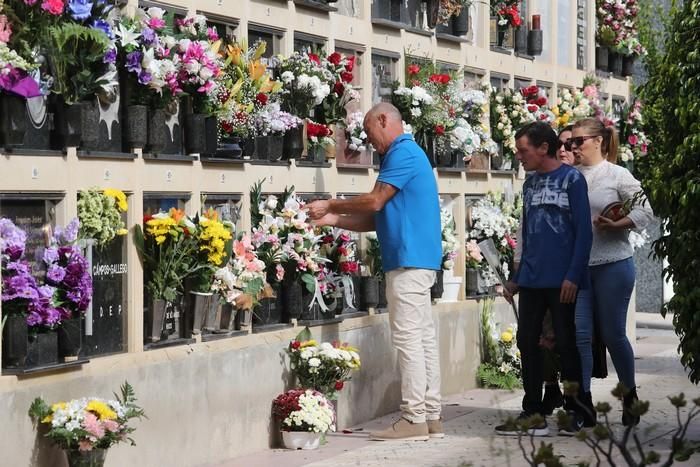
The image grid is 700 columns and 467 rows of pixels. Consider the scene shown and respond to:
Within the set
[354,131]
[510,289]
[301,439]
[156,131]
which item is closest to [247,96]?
[156,131]

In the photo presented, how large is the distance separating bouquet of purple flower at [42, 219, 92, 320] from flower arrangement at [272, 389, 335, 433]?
1.87 m

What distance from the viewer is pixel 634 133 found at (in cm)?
1466

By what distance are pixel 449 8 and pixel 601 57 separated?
150 inches

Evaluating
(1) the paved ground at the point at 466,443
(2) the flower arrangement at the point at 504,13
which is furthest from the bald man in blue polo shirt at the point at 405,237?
(2) the flower arrangement at the point at 504,13

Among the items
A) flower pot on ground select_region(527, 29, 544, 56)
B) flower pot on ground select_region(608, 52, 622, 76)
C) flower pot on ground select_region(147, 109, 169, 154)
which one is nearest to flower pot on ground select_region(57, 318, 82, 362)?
flower pot on ground select_region(147, 109, 169, 154)

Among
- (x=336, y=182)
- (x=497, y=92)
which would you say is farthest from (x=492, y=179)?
(x=336, y=182)

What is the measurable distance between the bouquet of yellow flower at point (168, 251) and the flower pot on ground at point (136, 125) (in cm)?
38

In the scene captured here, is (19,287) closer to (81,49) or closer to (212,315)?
(81,49)

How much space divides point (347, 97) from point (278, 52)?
0.62 m

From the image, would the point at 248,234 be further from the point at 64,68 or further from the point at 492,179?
the point at 492,179

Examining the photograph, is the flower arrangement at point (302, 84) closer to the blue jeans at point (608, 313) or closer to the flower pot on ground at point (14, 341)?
the blue jeans at point (608, 313)

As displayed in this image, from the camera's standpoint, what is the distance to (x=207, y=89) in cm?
738

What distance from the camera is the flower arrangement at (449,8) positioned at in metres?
11.0

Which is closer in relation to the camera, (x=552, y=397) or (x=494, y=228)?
(x=552, y=397)
